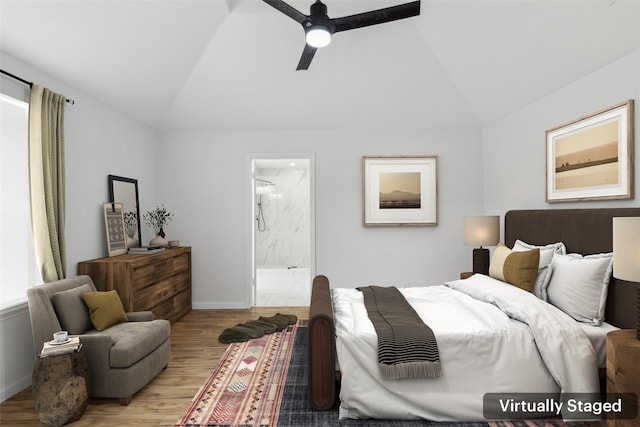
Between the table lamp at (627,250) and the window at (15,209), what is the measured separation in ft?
13.5

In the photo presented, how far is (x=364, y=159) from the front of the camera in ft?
15.9

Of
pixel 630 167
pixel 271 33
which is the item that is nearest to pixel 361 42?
pixel 271 33

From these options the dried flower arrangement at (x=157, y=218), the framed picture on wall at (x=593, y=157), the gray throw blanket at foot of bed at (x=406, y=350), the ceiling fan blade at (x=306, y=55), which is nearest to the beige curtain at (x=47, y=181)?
the dried flower arrangement at (x=157, y=218)

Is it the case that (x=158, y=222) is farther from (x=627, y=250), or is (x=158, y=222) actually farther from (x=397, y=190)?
(x=627, y=250)

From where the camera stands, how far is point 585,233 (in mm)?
2729

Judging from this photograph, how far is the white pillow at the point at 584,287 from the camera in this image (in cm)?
238

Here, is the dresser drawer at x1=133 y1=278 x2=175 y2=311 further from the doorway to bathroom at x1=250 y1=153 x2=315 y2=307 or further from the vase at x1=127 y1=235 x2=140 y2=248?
the doorway to bathroom at x1=250 y1=153 x2=315 y2=307

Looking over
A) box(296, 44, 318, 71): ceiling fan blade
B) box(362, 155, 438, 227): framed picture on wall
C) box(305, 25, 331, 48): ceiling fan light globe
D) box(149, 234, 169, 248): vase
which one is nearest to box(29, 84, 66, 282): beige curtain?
box(149, 234, 169, 248): vase

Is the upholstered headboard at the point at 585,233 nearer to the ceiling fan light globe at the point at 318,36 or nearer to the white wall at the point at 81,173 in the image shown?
the ceiling fan light globe at the point at 318,36

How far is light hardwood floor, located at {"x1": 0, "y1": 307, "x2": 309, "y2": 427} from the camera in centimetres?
229

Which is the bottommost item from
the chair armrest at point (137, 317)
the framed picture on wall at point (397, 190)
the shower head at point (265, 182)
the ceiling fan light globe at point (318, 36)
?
the chair armrest at point (137, 317)

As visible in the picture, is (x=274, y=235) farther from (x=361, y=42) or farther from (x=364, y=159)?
(x=361, y=42)

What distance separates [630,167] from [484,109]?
2.08 meters

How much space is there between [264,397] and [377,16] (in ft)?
9.16
